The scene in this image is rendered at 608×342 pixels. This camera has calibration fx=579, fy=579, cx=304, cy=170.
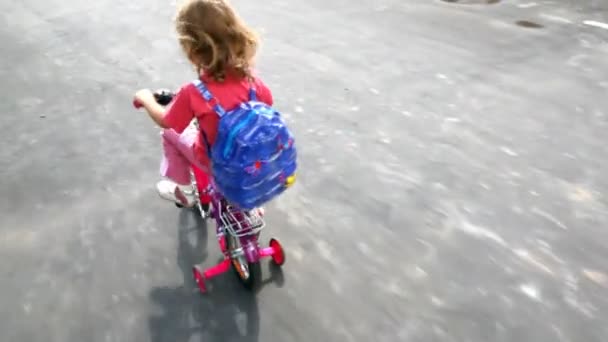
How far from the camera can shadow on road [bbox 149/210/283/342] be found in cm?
255

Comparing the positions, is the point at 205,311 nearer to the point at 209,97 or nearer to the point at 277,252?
the point at 277,252

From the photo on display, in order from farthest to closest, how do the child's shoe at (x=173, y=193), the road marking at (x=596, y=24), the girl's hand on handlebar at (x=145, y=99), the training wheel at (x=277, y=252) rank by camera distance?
the road marking at (x=596, y=24) → the child's shoe at (x=173, y=193) → the training wheel at (x=277, y=252) → the girl's hand on handlebar at (x=145, y=99)

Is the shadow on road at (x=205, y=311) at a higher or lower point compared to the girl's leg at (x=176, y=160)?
lower

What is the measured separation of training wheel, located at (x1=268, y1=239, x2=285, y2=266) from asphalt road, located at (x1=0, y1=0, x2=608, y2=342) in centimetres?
7

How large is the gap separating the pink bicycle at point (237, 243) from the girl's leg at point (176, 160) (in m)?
0.06

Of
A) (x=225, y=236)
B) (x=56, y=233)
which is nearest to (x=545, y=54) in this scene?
(x=225, y=236)

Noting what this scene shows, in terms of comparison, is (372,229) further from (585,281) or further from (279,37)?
(279,37)

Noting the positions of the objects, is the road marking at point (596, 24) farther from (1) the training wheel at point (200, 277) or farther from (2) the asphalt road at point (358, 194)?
(1) the training wheel at point (200, 277)

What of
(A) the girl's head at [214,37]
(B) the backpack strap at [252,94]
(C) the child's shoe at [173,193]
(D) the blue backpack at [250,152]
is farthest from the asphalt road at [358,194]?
(A) the girl's head at [214,37]

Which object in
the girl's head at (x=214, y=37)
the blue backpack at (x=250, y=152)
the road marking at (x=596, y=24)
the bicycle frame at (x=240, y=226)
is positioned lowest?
the bicycle frame at (x=240, y=226)

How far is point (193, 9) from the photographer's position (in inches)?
84.5

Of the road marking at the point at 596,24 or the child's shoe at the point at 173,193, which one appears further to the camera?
the road marking at the point at 596,24

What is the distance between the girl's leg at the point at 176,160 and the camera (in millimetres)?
2648

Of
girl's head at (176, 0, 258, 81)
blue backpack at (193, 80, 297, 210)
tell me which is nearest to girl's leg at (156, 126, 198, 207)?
blue backpack at (193, 80, 297, 210)
